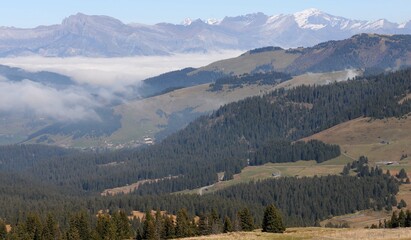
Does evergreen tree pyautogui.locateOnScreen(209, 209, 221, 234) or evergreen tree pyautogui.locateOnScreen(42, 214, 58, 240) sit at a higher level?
evergreen tree pyautogui.locateOnScreen(42, 214, 58, 240)

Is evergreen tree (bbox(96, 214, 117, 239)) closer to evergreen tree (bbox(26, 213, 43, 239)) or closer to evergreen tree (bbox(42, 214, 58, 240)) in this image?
evergreen tree (bbox(42, 214, 58, 240))

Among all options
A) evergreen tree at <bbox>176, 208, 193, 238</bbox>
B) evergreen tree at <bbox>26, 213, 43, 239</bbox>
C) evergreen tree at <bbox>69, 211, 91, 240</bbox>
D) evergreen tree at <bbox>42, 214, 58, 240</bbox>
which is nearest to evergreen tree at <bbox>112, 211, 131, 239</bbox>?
evergreen tree at <bbox>69, 211, 91, 240</bbox>

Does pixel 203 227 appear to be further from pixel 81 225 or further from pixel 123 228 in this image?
pixel 81 225

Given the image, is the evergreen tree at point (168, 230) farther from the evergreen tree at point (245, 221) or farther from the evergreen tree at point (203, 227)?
the evergreen tree at point (245, 221)

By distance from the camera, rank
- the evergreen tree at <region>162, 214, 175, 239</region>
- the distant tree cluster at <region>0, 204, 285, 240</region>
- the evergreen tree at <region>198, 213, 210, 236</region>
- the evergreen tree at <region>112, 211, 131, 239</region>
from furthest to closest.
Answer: the evergreen tree at <region>198, 213, 210, 236</region>, the evergreen tree at <region>112, 211, 131, 239</region>, the evergreen tree at <region>162, 214, 175, 239</region>, the distant tree cluster at <region>0, 204, 285, 240</region>

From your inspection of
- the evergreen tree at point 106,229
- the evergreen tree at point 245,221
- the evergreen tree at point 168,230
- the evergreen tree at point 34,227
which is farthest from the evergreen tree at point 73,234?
the evergreen tree at point 245,221

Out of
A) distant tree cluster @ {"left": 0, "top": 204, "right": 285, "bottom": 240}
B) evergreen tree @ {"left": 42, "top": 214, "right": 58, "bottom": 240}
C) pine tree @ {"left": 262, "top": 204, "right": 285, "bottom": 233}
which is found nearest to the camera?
pine tree @ {"left": 262, "top": 204, "right": 285, "bottom": 233}

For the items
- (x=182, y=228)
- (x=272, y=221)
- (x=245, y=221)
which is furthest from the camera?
(x=245, y=221)

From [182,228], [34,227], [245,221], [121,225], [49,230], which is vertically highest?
[34,227]

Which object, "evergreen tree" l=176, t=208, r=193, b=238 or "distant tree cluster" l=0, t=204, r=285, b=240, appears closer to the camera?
"distant tree cluster" l=0, t=204, r=285, b=240

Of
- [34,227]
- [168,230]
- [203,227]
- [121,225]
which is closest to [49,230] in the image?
[34,227]

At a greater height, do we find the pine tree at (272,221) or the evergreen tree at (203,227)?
the pine tree at (272,221)

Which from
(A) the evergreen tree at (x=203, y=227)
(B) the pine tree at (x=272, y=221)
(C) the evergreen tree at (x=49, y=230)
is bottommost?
(A) the evergreen tree at (x=203, y=227)

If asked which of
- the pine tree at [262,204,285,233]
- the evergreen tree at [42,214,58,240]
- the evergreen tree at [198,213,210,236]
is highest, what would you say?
the pine tree at [262,204,285,233]
